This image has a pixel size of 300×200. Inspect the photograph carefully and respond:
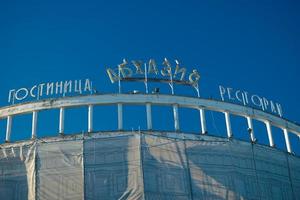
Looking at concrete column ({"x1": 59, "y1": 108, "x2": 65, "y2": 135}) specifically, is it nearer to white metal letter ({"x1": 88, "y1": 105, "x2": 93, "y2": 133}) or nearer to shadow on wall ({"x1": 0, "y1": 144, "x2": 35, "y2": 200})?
white metal letter ({"x1": 88, "y1": 105, "x2": 93, "y2": 133})

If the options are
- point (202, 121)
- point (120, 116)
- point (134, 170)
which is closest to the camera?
point (134, 170)

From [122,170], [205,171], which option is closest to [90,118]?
[122,170]

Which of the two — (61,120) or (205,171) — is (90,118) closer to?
(61,120)

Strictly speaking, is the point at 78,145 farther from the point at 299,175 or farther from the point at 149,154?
the point at 299,175

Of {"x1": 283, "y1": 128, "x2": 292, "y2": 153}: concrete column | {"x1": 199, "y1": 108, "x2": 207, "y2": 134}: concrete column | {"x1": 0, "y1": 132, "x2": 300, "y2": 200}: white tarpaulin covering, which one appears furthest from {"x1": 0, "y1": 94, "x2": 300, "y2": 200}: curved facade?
{"x1": 283, "y1": 128, "x2": 292, "y2": 153}: concrete column

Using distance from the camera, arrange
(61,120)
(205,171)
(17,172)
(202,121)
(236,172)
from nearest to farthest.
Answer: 1. (17,172)
2. (205,171)
3. (236,172)
4. (61,120)
5. (202,121)

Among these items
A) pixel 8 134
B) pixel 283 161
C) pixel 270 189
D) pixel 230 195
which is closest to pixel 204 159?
pixel 230 195

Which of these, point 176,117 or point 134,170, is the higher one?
point 176,117

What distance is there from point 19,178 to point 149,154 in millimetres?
7059

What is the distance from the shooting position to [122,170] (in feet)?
92.7

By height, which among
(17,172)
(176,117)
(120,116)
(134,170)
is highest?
(176,117)

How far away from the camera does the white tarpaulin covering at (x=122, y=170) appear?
2766 cm

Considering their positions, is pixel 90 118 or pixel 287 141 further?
pixel 287 141

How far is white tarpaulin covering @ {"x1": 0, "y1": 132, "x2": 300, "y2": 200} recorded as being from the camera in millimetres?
27656
